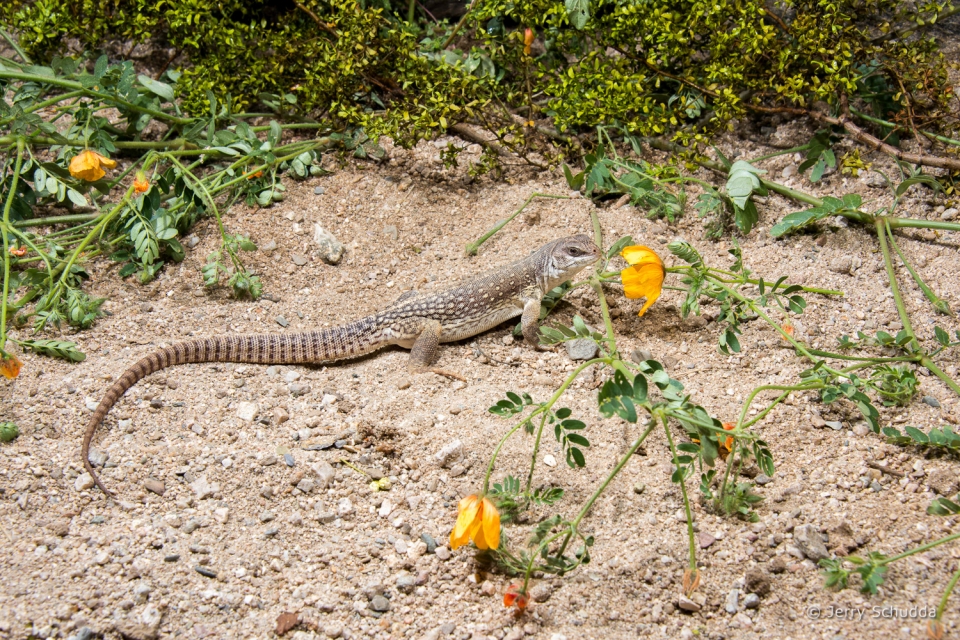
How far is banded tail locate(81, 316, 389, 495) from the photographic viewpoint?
4.02 meters

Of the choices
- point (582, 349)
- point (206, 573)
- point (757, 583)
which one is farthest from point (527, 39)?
point (206, 573)

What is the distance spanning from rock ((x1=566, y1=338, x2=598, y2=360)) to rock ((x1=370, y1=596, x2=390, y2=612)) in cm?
180

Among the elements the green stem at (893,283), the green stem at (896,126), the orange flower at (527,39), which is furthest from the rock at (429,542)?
the green stem at (896,126)

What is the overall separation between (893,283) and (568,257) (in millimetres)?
1743

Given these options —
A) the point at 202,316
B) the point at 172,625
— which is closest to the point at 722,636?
the point at 172,625

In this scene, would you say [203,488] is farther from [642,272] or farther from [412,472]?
[642,272]

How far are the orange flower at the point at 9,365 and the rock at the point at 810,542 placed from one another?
3.67m

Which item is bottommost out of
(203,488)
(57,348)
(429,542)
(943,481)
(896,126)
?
(57,348)

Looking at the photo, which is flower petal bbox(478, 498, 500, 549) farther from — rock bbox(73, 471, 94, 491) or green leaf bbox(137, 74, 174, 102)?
green leaf bbox(137, 74, 174, 102)

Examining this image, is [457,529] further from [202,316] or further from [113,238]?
[113,238]

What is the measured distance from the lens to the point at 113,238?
15.4 feet

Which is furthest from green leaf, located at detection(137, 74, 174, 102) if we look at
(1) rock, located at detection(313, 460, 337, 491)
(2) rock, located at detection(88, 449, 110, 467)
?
(1) rock, located at detection(313, 460, 337, 491)

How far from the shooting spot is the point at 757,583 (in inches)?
109

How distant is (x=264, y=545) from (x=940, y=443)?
2.91 meters
